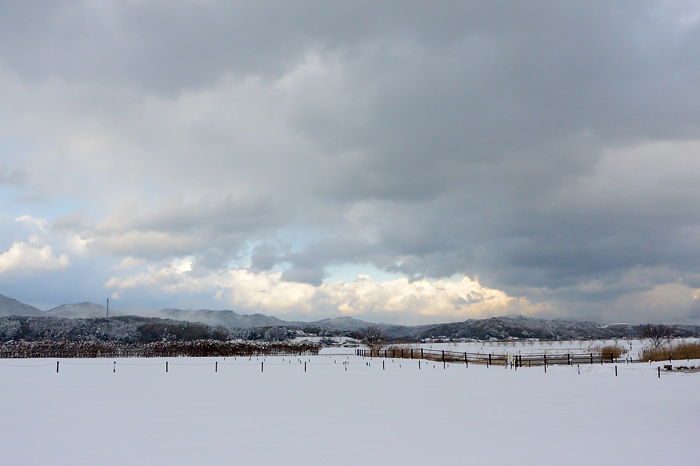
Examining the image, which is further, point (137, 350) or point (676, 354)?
point (137, 350)

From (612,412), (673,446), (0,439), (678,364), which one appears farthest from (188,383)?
(678,364)

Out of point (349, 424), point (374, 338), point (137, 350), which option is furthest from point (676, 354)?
point (137, 350)

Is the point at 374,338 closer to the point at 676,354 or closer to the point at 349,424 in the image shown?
the point at 676,354

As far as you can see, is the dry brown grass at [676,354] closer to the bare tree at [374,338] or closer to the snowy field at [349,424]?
the snowy field at [349,424]

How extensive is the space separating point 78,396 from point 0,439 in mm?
10644

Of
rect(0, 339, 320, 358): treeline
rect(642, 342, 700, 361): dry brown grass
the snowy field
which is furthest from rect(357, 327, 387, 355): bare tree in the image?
the snowy field

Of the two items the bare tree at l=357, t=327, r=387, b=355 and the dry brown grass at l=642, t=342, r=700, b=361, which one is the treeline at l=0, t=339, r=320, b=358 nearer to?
the bare tree at l=357, t=327, r=387, b=355

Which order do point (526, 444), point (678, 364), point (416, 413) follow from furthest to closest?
point (678, 364) → point (416, 413) → point (526, 444)

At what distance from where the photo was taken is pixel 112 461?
1167cm

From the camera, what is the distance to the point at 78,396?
23.9 m

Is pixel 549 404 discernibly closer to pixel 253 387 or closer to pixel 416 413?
pixel 416 413

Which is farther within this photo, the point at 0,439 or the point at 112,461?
the point at 0,439

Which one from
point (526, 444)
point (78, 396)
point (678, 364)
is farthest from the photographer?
point (678, 364)

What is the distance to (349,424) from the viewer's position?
16359 millimetres
